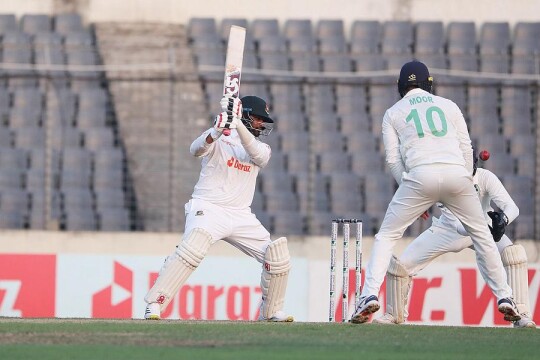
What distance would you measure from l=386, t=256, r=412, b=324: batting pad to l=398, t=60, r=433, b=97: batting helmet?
1668 mm

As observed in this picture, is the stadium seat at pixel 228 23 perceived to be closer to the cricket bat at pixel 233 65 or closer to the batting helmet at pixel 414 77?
the cricket bat at pixel 233 65

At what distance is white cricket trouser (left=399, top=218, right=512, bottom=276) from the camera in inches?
480

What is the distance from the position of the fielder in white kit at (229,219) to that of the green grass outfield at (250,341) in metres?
0.69

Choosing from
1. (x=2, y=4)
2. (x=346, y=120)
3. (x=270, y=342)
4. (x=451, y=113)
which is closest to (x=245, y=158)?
(x=451, y=113)

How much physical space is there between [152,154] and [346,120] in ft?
9.30

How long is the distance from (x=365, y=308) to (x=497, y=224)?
1859 mm

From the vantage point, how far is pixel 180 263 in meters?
11.6

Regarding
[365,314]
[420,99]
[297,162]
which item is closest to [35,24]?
[297,162]

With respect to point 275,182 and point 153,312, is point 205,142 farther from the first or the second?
point 275,182

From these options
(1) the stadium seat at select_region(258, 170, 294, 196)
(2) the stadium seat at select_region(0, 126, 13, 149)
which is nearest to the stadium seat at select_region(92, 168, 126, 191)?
(2) the stadium seat at select_region(0, 126, 13, 149)

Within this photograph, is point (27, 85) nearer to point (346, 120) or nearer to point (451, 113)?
point (346, 120)

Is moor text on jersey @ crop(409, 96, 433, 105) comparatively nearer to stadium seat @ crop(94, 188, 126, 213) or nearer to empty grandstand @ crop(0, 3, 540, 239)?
empty grandstand @ crop(0, 3, 540, 239)

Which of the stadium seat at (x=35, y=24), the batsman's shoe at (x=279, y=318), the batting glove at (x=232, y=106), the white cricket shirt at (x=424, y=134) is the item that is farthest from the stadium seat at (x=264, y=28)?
the white cricket shirt at (x=424, y=134)

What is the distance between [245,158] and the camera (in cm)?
1188
